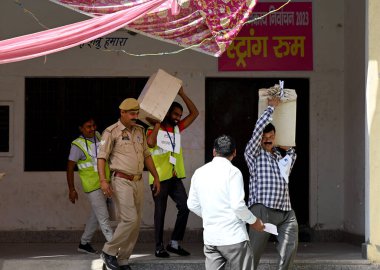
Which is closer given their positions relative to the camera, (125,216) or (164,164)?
(125,216)

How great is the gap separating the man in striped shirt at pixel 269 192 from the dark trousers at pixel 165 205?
1439mm

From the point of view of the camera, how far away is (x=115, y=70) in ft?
39.6

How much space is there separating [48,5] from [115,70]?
131 centimetres

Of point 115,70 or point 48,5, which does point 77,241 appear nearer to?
point 115,70

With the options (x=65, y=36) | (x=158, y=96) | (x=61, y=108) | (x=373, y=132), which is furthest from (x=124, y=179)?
(x=61, y=108)

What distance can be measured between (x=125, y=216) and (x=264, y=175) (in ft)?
5.26

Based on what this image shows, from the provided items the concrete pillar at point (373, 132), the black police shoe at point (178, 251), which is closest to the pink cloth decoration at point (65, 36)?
the concrete pillar at point (373, 132)

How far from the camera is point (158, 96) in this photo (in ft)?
32.4

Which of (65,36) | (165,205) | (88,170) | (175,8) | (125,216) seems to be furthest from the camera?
(88,170)

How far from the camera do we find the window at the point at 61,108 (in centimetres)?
1210

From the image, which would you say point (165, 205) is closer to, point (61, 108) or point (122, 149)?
point (122, 149)

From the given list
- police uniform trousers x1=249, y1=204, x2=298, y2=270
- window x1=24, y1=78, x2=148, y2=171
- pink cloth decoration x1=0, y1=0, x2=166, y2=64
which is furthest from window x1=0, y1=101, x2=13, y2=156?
police uniform trousers x1=249, y1=204, x2=298, y2=270

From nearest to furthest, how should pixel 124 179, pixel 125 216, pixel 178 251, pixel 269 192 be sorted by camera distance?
pixel 269 192
pixel 125 216
pixel 124 179
pixel 178 251

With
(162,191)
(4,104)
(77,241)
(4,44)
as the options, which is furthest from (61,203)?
(4,44)
